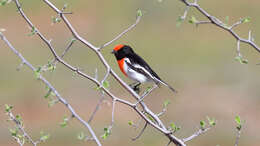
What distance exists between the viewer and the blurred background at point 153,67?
48.1ft

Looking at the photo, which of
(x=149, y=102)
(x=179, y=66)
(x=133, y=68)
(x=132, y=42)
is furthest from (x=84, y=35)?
(x=133, y=68)

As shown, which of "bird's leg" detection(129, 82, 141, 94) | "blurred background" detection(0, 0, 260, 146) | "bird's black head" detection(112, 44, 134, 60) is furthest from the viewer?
"blurred background" detection(0, 0, 260, 146)

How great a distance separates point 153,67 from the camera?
17.0 m

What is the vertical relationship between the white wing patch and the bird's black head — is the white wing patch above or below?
below

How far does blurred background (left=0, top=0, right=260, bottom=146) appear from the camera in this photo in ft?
48.1

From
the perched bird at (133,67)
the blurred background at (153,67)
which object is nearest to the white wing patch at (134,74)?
the perched bird at (133,67)

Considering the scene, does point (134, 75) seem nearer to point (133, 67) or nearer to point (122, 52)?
point (133, 67)

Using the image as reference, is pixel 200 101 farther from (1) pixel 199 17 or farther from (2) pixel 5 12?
(2) pixel 5 12

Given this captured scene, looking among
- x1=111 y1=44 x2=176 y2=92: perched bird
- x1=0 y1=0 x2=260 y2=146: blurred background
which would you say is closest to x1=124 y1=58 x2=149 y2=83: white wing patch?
x1=111 y1=44 x2=176 y2=92: perched bird

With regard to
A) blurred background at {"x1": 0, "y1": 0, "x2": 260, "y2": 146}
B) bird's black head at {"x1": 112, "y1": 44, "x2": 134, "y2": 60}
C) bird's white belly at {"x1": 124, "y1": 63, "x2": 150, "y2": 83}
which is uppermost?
blurred background at {"x1": 0, "y1": 0, "x2": 260, "y2": 146}

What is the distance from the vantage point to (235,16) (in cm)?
2061

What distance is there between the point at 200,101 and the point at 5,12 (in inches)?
286

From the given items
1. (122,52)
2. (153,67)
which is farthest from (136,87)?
(153,67)

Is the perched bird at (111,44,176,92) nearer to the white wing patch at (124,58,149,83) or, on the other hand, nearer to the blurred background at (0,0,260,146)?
the white wing patch at (124,58,149,83)
